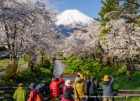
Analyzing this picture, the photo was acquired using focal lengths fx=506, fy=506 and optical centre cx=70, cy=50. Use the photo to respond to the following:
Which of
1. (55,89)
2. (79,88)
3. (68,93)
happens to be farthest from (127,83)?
(68,93)

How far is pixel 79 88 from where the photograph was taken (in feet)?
73.4

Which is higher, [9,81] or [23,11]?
[23,11]

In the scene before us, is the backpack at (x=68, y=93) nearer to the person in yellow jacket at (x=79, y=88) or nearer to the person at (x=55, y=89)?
the person in yellow jacket at (x=79, y=88)

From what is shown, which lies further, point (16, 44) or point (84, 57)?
point (84, 57)

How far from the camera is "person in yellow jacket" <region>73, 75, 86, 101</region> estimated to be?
878 inches

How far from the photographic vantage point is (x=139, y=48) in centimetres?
5378

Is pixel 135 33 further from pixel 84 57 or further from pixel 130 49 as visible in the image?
pixel 84 57

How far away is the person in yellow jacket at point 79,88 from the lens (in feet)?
73.2

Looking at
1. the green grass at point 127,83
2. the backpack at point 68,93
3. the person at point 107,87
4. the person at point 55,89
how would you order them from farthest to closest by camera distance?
the green grass at point 127,83 < the person at point 55,89 < the person at point 107,87 < the backpack at point 68,93

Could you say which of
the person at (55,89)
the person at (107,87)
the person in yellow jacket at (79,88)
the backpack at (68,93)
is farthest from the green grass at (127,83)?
the backpack at (68,93)

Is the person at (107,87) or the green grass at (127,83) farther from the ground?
the person at (107,87)

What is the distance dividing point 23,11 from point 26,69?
19166 mm

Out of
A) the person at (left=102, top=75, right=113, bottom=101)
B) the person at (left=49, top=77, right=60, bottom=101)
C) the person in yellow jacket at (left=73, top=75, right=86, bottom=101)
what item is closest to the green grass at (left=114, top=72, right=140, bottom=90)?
the person at (left=49, top=77, right=60, bottom=101)

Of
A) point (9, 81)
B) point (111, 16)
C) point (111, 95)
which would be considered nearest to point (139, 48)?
point (111, 16)
